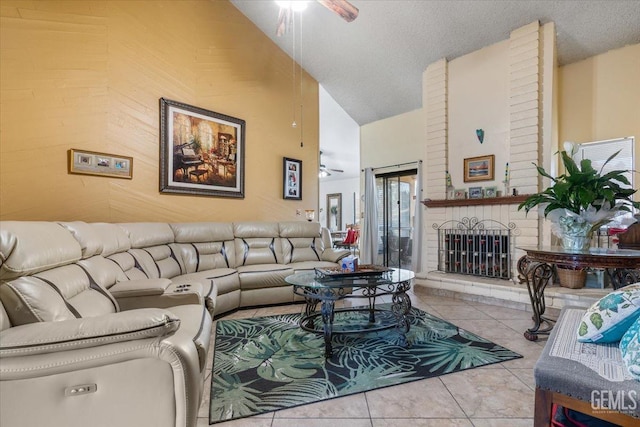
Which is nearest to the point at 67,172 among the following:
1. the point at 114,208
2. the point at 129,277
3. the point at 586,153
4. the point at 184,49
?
the point at 114,208

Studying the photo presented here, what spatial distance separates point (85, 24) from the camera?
2930 millimetres

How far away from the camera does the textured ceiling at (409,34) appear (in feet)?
10.9

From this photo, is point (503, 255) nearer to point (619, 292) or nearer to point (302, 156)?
point (619, 292)

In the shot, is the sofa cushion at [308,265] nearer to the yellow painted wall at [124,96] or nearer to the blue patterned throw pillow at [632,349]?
the yellow painted wall at [124,96]

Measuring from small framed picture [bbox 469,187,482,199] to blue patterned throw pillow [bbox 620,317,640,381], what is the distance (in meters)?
3.06

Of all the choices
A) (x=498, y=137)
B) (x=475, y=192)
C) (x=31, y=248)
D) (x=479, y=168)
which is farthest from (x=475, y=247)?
(x=31, y=248)

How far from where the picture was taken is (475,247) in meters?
3.96

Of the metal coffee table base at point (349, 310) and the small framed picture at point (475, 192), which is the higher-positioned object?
the small framed picture at point (475, 192)

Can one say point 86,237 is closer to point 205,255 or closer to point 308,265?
point 205,255

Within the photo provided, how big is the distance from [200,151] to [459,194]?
Answer: 3481 millimetres

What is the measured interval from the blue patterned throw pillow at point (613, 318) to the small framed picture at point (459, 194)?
2945mm

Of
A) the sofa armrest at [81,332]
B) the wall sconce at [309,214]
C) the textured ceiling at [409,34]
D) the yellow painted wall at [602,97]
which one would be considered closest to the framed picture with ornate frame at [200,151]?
the wall sconce at [309,214]

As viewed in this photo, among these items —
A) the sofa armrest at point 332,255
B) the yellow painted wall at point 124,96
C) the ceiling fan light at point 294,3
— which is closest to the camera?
the ceiling fan light at point 294,3

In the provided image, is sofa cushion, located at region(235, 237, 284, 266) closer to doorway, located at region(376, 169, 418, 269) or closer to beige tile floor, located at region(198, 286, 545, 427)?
beige tile floor, located at region(198, 286, 545, 427)
